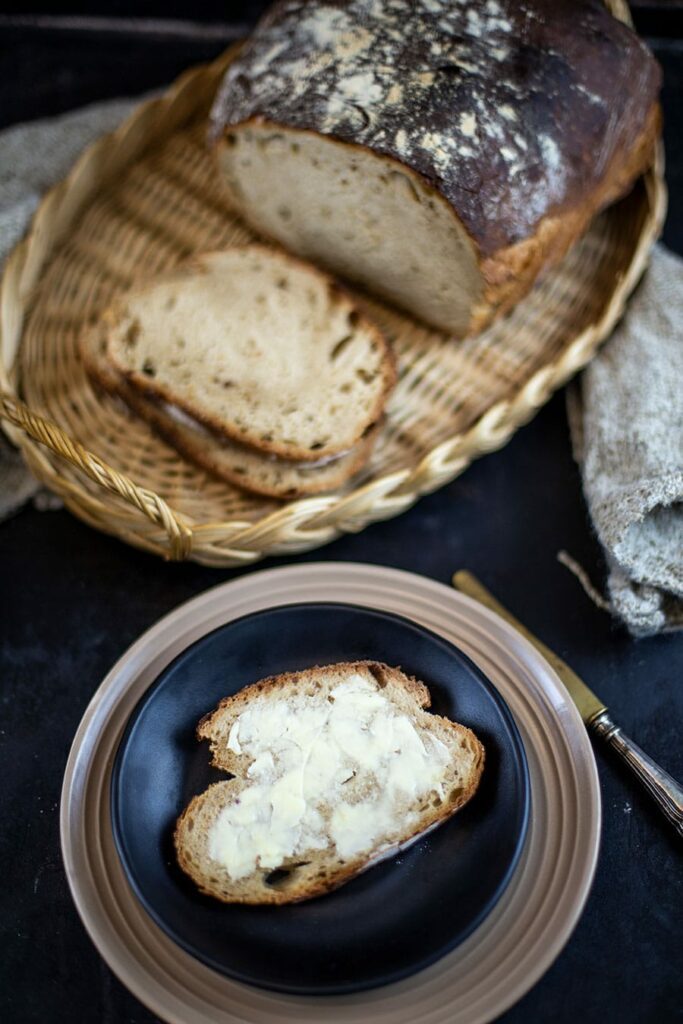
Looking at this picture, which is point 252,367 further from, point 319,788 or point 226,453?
point 319,788

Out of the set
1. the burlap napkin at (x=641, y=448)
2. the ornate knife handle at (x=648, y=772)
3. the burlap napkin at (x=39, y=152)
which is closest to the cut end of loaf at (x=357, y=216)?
the burlap napkin at (x=641, y=448)

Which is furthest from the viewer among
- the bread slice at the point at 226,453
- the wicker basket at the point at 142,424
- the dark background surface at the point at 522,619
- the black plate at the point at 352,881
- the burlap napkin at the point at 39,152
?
the burlap napkin at the point at 39,152

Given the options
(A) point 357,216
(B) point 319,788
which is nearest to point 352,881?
(B) point 319,788

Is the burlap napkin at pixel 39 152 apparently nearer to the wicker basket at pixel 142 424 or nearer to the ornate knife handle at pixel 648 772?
the wicker basket at pixel 142 424

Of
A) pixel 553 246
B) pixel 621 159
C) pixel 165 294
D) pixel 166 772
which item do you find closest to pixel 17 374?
pixel 165 294

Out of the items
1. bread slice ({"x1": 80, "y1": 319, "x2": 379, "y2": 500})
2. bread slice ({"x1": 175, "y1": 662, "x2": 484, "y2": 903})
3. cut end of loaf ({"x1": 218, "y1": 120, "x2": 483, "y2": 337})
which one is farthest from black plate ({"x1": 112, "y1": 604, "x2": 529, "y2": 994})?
cut end of loaf ({"x1": 218, "y1": 120, "x2": 483, "y2": 337})

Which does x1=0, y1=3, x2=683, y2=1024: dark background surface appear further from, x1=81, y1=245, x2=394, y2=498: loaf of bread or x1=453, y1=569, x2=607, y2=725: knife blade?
x1=81, y1=245, x2=394, y2=498: loaf of bread
